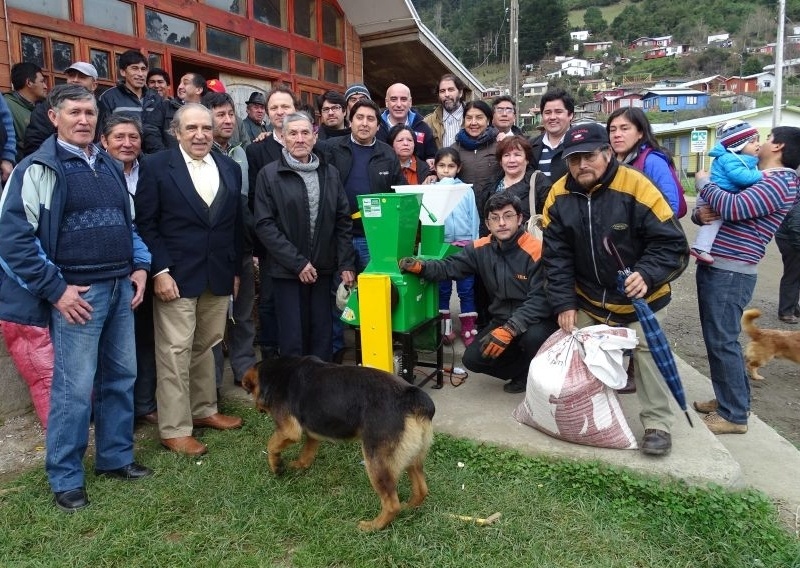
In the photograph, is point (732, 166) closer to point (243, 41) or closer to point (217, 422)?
point (217, 422)

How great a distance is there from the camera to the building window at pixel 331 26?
9570mm

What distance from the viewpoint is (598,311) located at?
11.7 ft

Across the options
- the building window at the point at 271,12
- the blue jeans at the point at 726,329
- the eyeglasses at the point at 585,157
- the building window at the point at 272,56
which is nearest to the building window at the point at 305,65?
the building window at the point at 272,56

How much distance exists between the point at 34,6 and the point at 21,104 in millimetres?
1465

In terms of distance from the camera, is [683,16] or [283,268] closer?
[283,268]

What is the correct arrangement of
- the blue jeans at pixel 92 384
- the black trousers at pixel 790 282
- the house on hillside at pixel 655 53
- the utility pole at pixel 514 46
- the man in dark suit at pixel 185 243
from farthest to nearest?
1. the house on hillside at pixel 655 53
2. the utility pole at pixel 514 46
3. the black trousers at pixel 790 282
4. the man in dark suit at pixel 185 243
5. the blue jeans at pixel 92 384

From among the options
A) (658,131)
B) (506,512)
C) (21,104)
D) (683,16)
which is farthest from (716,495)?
(683,16)

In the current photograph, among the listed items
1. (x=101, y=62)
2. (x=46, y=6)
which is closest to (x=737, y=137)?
(x=101, y=62)

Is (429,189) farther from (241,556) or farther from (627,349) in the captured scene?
(241,556)

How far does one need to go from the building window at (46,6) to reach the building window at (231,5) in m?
2.00

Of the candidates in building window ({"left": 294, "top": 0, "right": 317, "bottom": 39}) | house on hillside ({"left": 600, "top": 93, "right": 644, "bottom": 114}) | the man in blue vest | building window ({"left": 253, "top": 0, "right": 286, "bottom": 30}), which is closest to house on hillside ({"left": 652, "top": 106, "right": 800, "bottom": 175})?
house on hillside ({"left": 600, "top": 93, "right": 644, "bottom": 114})

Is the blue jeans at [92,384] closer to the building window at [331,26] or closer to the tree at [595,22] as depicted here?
the building window at [331,26]

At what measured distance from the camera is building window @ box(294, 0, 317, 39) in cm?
909

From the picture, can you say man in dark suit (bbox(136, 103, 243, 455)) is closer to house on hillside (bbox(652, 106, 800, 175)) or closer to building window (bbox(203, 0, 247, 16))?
building window (bbox(203, 0, 247, 16))
